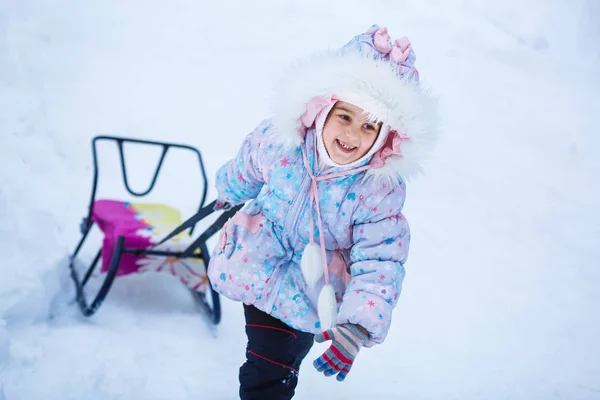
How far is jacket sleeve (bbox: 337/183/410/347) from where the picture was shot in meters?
1.16

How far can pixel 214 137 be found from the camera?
342 cm

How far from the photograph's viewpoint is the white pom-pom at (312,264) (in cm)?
126

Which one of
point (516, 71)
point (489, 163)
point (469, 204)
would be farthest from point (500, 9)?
point (469, 204)

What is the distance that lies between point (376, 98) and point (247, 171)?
1.31 ft

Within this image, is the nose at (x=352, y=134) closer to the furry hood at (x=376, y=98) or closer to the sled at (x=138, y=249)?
the furry hood at (x=376, y=98)

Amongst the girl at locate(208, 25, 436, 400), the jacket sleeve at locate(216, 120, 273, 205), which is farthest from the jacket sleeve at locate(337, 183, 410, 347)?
the jacket sleeve at locate(216, 120, 273, 205)

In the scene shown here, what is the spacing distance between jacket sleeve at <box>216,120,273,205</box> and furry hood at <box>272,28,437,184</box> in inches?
3.8

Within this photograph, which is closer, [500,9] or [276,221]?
[276,221]

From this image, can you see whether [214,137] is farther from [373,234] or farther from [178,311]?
[373,234]

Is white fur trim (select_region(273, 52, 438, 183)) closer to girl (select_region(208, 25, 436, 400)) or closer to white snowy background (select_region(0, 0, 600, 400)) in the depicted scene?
girl (select_region(208, 25, 436, 400))

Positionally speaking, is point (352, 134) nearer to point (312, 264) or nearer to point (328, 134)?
point (328, 134)

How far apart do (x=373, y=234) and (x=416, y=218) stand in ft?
6.15

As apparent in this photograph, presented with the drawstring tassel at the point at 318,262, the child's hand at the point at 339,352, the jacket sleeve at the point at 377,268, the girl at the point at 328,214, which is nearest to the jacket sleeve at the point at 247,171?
the girl at the point at 328,214

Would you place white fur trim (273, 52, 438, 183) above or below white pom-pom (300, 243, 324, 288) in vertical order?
above
